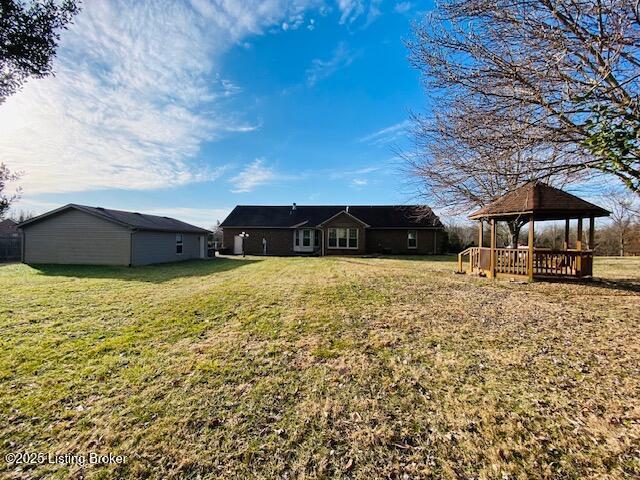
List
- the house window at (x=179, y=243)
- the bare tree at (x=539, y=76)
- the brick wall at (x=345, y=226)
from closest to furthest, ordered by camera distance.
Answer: the bare tree at (x=539, y=76) < the house window at (x=179, y=243) < the brick wall at (x=345, y=226)

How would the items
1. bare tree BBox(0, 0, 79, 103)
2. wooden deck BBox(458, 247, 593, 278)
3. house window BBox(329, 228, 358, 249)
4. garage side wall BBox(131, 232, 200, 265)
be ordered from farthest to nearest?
1. house window BBox(329, 228, 358, 249)
2. garage side wall BBox(131, 232, 200, 265)
3. wooden deck BBox(458, 247, 593, 278)
4. bare tree BBox(0, 0, 79, 103)

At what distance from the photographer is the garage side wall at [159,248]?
636 inches

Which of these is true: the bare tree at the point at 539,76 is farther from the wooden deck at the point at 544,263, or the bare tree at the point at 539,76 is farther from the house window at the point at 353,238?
the house window at the point at 353,238

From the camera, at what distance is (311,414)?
2857 millimetres

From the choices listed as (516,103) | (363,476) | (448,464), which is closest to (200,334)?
(363,476)

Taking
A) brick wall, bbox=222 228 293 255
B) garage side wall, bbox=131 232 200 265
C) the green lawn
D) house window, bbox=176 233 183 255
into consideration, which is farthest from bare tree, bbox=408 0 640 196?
brick wall, bbox=222 228 293 255

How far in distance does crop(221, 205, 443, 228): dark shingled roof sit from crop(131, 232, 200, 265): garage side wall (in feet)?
19.0

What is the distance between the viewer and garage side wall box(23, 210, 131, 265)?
15742mm

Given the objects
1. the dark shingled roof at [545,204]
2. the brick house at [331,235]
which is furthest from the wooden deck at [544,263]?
the brick house at [331,235]

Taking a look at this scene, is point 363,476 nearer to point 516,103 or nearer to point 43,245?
point 516,103

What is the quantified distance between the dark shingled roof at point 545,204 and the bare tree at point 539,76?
158 inches

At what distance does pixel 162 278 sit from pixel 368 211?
21.4 metres

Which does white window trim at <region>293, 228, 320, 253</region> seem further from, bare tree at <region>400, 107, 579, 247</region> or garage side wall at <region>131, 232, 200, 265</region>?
bare tree at <region>400, 107, 579, 247</region>

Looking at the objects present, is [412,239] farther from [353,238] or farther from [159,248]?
[159,248]
